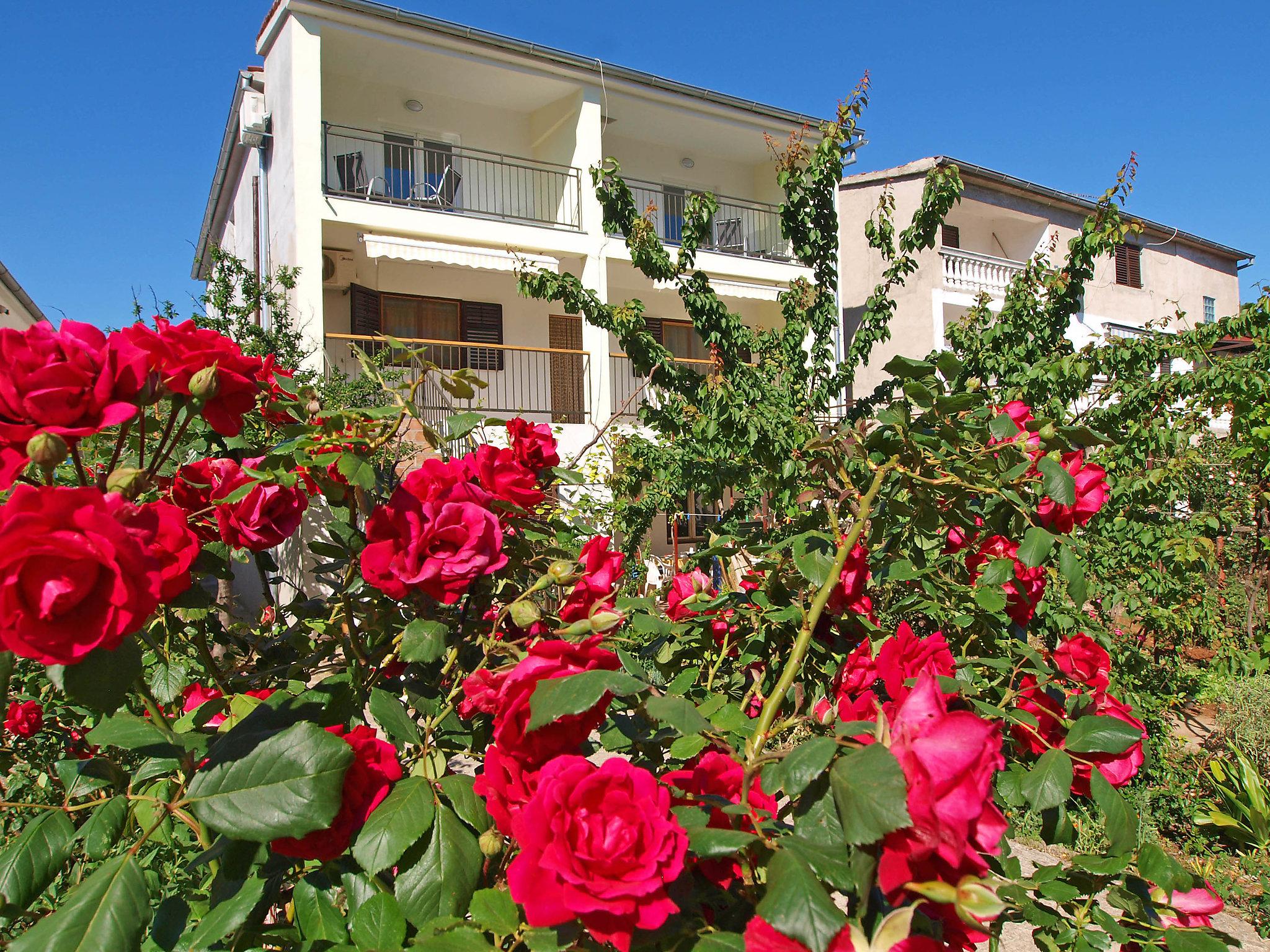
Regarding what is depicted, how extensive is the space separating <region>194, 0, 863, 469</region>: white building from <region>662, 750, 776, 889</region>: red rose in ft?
30.8

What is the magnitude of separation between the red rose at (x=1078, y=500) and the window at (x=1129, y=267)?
21.1 metres

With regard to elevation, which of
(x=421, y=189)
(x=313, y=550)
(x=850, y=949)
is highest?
(x=421, y=189)

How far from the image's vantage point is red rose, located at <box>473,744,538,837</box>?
2.47ft

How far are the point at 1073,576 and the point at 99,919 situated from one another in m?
1.16

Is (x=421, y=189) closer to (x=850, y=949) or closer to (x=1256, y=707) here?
(x=1256, y=707)

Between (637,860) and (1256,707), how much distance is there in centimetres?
480

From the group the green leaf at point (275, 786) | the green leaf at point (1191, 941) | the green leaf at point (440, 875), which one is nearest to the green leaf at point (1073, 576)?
the green leaf at point (1191, 941)

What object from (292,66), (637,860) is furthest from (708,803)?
(292,66)

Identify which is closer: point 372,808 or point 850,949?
point 850,949

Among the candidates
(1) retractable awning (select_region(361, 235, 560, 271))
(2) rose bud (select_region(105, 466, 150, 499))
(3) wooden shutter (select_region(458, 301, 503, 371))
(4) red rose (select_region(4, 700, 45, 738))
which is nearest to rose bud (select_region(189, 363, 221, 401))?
(2) rose bud (select_region(105, 466, 150, 499))

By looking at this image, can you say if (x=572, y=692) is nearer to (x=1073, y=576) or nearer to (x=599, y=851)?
(x=599, y=851)

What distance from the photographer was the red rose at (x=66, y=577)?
23.2 inches

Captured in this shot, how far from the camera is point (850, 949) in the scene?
617 millimetres

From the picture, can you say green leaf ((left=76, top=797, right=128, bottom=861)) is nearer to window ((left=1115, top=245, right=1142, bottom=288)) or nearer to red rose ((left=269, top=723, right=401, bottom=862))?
red rose ((left=269, top=723, right=401, bottom=862))
